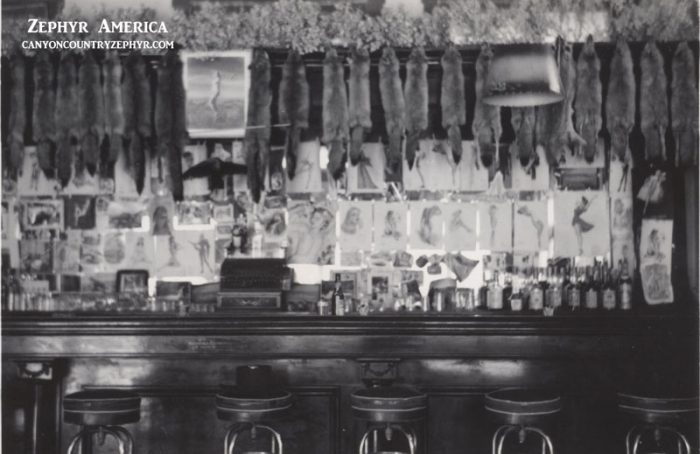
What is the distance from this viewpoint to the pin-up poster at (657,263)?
17.4 ft

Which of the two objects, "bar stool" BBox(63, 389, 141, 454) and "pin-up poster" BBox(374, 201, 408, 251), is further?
"pin-up poster" BBox(374, 201, 408, 251)

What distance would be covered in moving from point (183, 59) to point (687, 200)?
339 cm

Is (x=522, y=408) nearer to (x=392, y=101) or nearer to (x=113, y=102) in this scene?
(x=392, y=101)

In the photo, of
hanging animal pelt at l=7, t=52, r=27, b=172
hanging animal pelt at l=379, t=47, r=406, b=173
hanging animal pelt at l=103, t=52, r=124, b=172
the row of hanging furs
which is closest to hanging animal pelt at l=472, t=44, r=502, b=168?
the row of hanging furs

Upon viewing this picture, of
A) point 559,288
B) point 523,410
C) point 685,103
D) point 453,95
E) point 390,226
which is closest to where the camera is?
point 523,410

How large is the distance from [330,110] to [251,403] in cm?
183

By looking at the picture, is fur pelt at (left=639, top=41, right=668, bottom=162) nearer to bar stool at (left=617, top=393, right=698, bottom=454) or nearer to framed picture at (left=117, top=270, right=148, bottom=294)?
bar stool at (left=617, top=393, right=698, bottom=454)

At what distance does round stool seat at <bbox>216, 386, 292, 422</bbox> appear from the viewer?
150 inches

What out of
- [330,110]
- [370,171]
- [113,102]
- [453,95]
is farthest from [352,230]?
[113,102]

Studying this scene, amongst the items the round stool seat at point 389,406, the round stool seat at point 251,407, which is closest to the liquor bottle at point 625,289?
the round stool seat at point 389,406

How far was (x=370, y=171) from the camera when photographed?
556 centimetres

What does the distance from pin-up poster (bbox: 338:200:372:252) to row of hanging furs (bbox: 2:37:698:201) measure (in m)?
0.79

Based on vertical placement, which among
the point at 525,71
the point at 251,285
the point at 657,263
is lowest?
the point at 251,285

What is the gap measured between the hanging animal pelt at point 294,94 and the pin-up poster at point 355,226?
0.94 m
